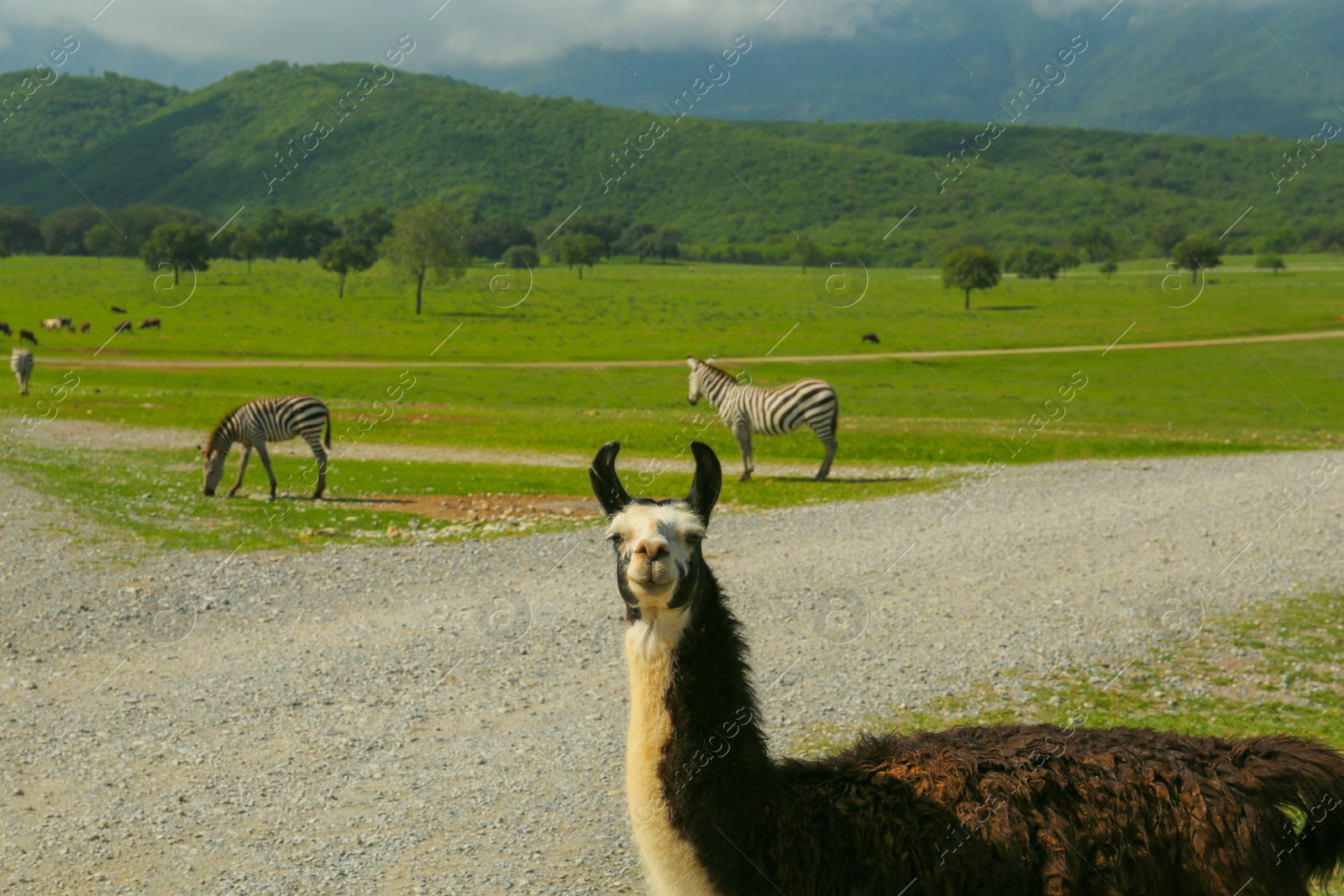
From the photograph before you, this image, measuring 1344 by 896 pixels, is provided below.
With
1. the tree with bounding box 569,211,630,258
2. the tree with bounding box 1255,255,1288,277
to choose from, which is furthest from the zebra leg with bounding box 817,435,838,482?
the tree with bounding box 569,211,630,258

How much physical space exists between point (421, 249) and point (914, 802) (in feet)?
270

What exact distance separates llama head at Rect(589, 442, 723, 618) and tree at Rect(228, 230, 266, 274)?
12680 centimetres

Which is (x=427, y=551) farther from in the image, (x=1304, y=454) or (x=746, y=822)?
(x=1304, y=454)

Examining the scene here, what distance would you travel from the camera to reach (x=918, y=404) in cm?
4503

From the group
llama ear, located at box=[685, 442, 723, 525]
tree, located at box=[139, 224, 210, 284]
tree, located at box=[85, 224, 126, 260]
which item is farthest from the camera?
tree, located at box=[85, 224, 126, 260]

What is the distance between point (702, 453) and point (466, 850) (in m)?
4.56

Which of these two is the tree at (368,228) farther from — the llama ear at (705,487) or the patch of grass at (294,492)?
the llama ear at (705,487)

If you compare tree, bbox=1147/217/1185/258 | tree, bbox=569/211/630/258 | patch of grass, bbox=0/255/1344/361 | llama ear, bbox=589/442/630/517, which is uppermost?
tree, bbox=1147/217/1185/258

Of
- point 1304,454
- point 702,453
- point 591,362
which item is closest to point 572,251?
point 591,362

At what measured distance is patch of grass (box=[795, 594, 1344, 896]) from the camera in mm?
10094

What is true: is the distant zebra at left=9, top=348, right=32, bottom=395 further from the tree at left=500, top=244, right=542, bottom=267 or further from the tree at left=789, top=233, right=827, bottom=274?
A: the tree at left=500, top=244, right=542, bottom=267

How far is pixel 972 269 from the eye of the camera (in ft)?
306

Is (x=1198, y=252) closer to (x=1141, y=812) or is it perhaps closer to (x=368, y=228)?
(x=368, y=228)

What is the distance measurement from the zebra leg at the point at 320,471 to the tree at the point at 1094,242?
151 metres
